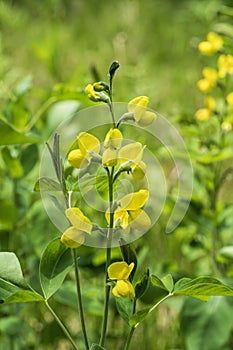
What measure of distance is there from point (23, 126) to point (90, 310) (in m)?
0.44

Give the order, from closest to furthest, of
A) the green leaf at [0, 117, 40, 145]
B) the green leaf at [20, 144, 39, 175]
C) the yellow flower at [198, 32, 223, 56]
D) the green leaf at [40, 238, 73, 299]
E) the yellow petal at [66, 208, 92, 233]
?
the yellow petal at [66, 208, 92, 233] < the green leaf at [40, 238, 73, 299] < the green leaf at [0, 117, 40, 145] < the green leaf at [20, 144, 39, 175] < the yellow flower at [198, 32, 223, 56]

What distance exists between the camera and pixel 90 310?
1234 mm

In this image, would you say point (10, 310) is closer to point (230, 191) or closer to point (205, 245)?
point (205, 245)

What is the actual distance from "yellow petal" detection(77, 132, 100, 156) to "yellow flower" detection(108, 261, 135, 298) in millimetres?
148

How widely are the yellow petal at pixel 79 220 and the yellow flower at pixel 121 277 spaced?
6 cm

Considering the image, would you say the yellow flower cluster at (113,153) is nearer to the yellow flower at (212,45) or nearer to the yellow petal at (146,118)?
the yellow petal at (146,118)

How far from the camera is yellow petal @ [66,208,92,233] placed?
2.63 feet

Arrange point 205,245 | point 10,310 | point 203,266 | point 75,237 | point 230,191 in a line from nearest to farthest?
1. point 75,237
2. point 10,310
3. point 205,245
4. point 203,266
5. point 230,191

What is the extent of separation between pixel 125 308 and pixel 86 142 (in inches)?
9.7

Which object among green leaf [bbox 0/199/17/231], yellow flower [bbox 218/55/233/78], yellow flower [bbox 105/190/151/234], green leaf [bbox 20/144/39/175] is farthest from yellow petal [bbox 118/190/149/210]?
yellow flower [bbox 218/55/233/78]

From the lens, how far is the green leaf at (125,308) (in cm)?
90

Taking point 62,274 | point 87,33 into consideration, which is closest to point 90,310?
point 62,274

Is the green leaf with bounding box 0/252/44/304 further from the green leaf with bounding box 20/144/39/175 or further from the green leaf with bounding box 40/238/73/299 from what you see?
the green leaf with bounding box 20/144/39/175

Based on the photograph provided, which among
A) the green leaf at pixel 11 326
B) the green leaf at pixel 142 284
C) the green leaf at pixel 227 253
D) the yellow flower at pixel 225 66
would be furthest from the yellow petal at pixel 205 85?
the green leaf at pixel 142 284
